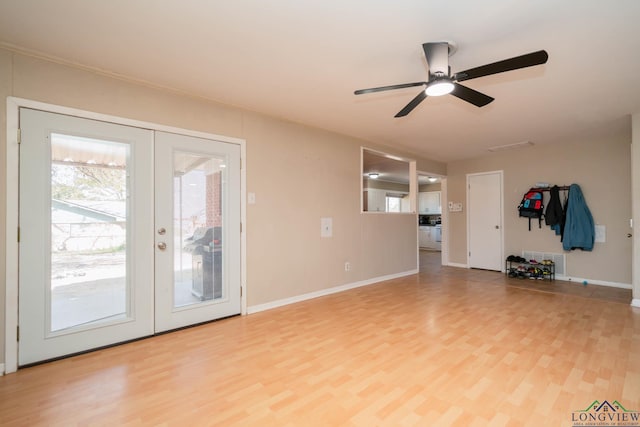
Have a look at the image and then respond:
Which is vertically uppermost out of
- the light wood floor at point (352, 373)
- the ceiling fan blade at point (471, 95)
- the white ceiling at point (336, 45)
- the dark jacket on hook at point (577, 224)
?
the white ceiling at point (336, 45)

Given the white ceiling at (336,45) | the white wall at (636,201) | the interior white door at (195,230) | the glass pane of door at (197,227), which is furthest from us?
the white wall at (636,201)

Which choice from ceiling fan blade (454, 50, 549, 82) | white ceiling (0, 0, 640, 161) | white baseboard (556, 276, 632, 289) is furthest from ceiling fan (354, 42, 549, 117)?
white baseboard (556, 276, 632, 289)

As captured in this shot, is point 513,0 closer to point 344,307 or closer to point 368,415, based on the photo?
point 368,415

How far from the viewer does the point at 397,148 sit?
5.53 meters

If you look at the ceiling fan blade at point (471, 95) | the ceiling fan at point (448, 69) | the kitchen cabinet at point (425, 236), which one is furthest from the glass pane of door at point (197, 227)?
the kitchen cabinet at point (425, 236)

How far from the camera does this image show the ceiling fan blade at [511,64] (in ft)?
5.97

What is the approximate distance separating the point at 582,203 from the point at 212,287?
6.06 m

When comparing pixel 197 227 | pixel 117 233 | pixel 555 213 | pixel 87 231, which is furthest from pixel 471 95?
pixel 555 213

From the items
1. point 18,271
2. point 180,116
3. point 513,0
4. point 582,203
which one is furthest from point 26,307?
point 582,203

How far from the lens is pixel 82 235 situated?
2559mm

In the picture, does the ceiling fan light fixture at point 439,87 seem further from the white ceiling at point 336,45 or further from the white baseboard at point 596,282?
the white baseboard at point 596,282

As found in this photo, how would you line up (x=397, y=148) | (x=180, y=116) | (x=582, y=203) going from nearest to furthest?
(x=180, y=116) < (x=582, y=203) < (x=397, y=148)

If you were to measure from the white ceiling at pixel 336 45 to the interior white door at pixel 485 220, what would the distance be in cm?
268

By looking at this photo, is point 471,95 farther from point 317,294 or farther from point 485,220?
point 485,220
